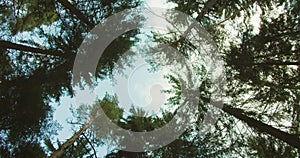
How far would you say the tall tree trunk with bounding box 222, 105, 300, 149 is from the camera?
5.89 meters

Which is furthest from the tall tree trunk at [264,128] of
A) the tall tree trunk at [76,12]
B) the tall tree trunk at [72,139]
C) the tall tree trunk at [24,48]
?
the tall tree trunk at [24,48]

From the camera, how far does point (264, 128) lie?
6430 mm

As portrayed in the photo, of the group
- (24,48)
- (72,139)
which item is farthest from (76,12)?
(72,139)

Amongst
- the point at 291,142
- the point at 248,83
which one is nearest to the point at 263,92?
the point at 248,83

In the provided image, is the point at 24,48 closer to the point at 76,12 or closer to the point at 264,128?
the point at 76,12

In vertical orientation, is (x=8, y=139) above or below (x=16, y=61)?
below

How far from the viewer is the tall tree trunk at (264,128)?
589 cm

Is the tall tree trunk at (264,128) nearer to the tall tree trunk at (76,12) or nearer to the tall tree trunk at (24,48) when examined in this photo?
the tall tree trunk at (76,12)

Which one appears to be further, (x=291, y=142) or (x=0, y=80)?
(x=0, y=80)

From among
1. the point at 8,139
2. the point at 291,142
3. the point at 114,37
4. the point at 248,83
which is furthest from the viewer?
the point at 114,37

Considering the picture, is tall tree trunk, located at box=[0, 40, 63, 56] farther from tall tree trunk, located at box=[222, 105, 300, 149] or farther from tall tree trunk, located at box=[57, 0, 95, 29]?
tall tree trunk, located at box=[222, 105, 300, 149]

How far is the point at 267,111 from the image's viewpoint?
24.3 feet

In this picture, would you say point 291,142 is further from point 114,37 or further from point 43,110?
point 43,110

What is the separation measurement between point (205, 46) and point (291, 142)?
401 cm
